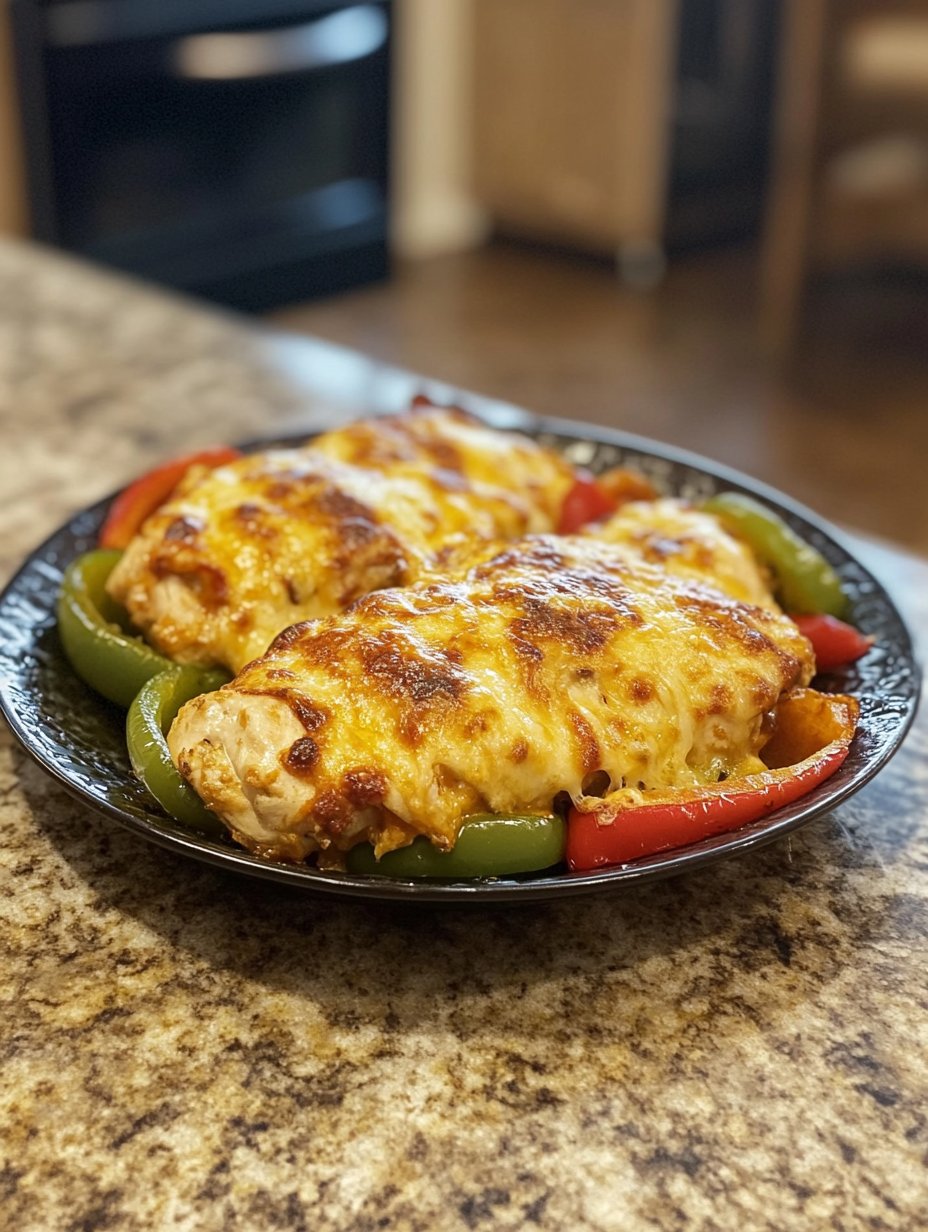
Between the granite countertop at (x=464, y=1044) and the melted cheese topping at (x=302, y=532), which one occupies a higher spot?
the melted cheese topping at (x=302, y=532)

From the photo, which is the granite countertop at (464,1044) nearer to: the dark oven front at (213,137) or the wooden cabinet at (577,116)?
the dark oven front at (213,137)

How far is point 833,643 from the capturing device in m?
1.22

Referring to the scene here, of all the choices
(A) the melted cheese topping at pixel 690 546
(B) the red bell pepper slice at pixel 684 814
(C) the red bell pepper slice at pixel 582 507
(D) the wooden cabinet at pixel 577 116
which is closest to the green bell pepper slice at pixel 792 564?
(A) the melted cheese topping at pixel 690 546

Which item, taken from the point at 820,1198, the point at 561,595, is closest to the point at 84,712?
the point at 561,595

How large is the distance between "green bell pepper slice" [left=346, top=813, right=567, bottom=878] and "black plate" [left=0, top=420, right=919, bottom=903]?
0.01m

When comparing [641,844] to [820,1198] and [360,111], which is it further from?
[360,111]

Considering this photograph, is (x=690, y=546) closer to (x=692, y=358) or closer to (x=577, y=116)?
(x=692, y=358)

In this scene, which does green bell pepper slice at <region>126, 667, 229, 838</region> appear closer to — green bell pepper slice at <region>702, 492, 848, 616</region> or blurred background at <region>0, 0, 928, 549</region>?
green bell pepper slice at <region>702, 492, 848, 616</region>

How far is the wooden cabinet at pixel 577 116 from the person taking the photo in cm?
567

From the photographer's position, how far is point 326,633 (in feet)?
3.30

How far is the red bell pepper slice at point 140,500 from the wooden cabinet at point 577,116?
4772 mm

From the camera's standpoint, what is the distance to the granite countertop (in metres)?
0.82

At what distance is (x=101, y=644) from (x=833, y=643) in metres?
0.64

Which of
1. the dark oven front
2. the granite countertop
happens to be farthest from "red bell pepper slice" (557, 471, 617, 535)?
the dark oven front
